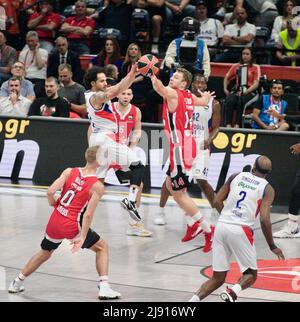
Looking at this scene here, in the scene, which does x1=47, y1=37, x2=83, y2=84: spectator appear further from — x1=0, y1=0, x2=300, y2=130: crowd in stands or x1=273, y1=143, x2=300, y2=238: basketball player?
x1=273, y1=143, x2=300, y2=238: basketball player

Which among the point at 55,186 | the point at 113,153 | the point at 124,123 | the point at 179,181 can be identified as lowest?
the point at 179,181

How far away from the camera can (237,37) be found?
21.1 meters

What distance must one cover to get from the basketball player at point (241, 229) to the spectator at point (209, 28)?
35.3ft

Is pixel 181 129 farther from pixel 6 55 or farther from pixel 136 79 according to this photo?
pixel 6 55

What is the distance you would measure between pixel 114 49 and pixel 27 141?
10.4ft

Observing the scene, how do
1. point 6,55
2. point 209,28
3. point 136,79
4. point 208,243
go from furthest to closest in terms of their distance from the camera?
1. point 6,55
2. point 209,28
3. point 136,79
4. point 208,243

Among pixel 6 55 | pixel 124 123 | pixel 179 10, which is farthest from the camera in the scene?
pixel 179 10

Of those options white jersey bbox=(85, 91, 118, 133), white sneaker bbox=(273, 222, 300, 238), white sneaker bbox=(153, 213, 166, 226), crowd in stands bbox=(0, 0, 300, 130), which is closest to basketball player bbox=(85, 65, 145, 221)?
white jersey bbox=(85, 91, 118, 133)

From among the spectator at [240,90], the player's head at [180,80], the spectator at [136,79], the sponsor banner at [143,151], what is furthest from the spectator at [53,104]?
the player's head at [180,80]

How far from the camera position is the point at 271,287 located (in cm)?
1202

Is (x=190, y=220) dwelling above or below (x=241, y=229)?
below

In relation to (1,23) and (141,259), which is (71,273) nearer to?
(141,259)

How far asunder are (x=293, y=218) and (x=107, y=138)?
287cm

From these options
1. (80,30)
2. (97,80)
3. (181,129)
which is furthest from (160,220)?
(80,30)
